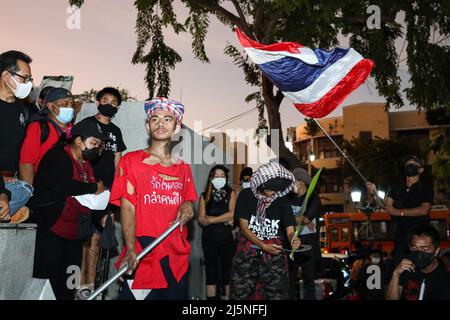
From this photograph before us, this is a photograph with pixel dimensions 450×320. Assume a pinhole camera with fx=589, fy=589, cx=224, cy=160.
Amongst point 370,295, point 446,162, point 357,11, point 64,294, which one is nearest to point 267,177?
point 64,294

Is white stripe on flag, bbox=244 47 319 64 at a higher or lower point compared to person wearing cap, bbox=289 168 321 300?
higher

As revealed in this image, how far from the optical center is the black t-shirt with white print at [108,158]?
6438 millimetres

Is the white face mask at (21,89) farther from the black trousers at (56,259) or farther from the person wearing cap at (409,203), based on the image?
the person wearing cap at (409,203)

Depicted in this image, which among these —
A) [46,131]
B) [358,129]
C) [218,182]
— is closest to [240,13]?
[218,182]

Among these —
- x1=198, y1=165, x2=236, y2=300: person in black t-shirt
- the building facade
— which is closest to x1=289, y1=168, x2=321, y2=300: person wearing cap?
x1=198, y1=165, x2=236, y2=300: person in black t-shirt

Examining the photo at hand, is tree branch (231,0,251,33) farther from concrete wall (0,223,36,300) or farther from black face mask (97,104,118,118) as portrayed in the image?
concrete wall (0,223,36,300)

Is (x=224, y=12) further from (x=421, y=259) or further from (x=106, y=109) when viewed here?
(x=421, y=259)

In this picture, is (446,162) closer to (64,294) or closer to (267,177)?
(267,177)

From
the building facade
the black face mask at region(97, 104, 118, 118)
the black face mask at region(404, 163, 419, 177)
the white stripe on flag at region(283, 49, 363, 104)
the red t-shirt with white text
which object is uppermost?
the building facade

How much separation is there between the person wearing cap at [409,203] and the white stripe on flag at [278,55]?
1794 millimetres

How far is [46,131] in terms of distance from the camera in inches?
221

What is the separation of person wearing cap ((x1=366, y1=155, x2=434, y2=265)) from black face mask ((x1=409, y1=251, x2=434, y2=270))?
165 cm

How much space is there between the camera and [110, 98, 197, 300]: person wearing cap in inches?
154

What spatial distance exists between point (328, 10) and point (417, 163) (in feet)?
18.1
